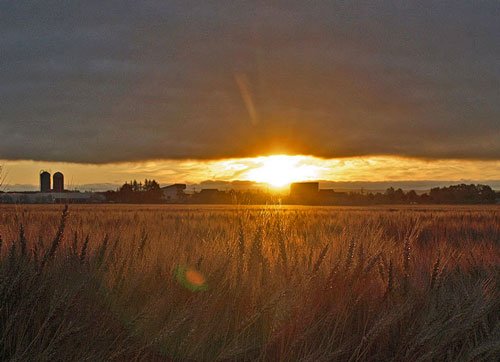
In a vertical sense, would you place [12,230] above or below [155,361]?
above

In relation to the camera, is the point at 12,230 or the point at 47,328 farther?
the point at 12,230

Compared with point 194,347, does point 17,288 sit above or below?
above

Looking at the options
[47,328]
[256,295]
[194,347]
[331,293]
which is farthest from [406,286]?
[47,328]

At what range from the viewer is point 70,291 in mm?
3457

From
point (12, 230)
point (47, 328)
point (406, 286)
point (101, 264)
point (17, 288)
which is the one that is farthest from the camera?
point (12, 230)

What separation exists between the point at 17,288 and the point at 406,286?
292cm

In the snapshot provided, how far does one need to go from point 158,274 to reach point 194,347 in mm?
1366

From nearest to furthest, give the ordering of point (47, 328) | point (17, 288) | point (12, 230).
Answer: point (47, 328)
point (17, 288)
point (12, 230)

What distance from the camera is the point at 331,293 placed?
14.6 ft

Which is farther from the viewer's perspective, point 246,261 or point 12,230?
point 12,230

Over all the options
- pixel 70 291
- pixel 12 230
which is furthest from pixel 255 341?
pixel 12 230

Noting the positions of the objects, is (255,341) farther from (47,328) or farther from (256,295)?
(47,328)

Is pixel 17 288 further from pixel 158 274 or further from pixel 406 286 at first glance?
pixel 406 286

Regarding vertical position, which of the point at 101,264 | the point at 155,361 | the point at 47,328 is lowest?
the point at 155,361
